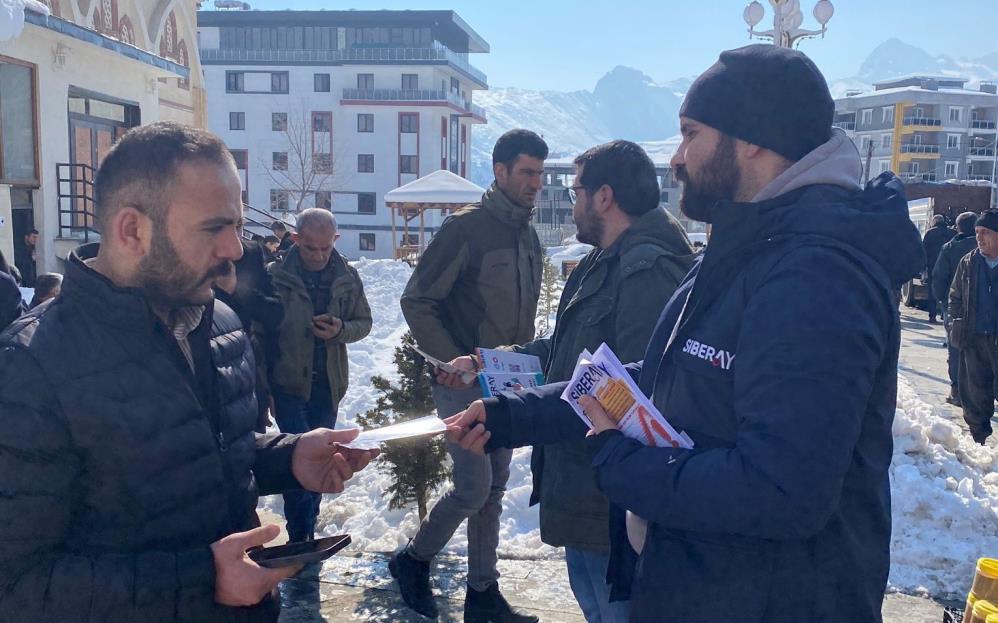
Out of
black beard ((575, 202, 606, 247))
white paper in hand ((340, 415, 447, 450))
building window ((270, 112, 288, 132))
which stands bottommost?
white paper in hand ((340, 415, 447, 450))

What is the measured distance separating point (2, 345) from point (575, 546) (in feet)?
7.28

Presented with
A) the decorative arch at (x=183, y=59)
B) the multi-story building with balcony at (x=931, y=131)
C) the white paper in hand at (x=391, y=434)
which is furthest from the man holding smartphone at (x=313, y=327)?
the multi-story building with balcony at (x=931, y=131)

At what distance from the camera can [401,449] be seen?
18.2ft

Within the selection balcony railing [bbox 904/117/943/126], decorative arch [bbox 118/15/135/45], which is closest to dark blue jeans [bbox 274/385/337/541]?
decorative arch [bbox 118/15/135/45]

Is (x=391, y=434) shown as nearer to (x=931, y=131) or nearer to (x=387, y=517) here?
(x=387, y=517)

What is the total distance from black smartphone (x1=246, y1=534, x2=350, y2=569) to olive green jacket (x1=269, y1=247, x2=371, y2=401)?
3.60m

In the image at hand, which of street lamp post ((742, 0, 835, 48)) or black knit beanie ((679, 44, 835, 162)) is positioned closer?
black knit beanie ((679, 44, 835, 162))

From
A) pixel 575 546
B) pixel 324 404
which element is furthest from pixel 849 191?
pixel 324 404

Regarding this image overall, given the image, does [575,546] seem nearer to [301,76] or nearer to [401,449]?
[401,449]

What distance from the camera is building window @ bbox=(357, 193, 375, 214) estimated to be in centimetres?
5719

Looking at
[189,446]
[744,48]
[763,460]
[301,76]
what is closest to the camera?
[763,460]

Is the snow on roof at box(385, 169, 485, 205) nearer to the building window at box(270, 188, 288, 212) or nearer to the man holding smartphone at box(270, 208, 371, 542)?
the man holding smartphone at box(270, 208, 371, 542)

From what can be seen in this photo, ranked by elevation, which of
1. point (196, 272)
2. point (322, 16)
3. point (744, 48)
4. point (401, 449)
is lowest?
point (401, 449)

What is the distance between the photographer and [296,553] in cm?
201
